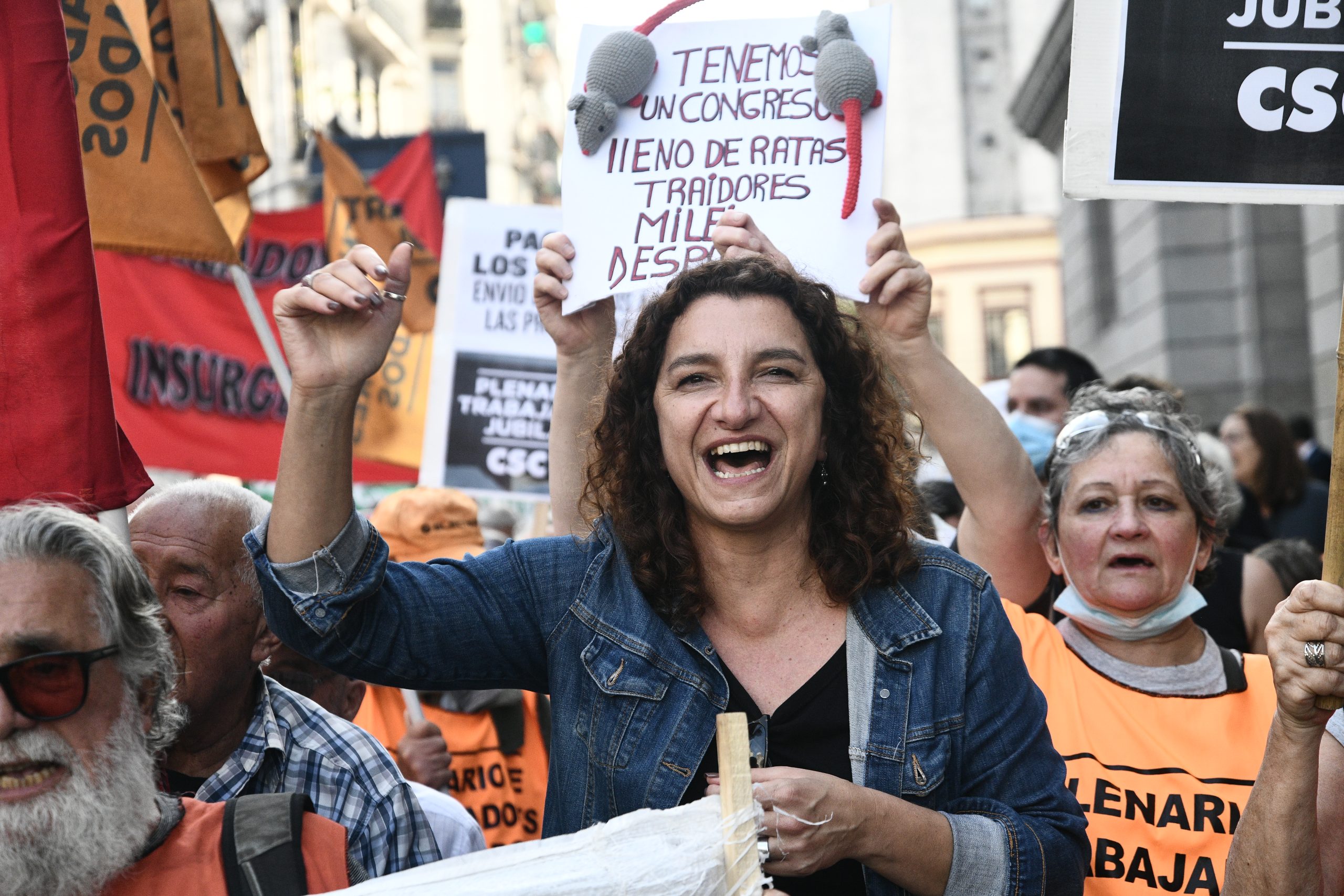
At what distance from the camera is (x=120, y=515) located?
2.64 metres

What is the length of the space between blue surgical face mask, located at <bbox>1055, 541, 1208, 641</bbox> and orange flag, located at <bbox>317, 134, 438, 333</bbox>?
380 centimetres

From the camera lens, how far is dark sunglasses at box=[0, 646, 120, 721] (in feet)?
6.77

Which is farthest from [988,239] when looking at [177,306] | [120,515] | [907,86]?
[120,515]

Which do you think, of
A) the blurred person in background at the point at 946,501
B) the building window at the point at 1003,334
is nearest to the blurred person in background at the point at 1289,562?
the blurred person in background at the point at 946,501

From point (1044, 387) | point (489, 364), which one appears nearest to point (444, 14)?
point (489, 364)

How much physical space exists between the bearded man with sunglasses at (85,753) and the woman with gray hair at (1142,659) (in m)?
1.55

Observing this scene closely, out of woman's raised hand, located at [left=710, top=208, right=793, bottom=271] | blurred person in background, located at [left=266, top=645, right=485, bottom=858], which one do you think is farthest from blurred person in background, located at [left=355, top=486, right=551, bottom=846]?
woman's raised hand, located at [left=710, top=208, right=793, bottom=271]

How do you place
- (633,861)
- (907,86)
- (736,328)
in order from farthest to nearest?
(907,86), (736,328), (633,861)

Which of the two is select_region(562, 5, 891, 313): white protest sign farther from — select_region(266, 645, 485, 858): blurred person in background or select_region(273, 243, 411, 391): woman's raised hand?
select_region(266, 645, 485, 858): blurred person in background

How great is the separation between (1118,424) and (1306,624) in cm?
134

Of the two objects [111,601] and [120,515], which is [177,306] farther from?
[111,601]

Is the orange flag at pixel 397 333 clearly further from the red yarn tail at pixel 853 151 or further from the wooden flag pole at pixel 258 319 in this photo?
the red yarn tail at pixel 853 151

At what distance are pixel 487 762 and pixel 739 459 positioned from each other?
2380 millimetres

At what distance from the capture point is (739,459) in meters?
2.43
